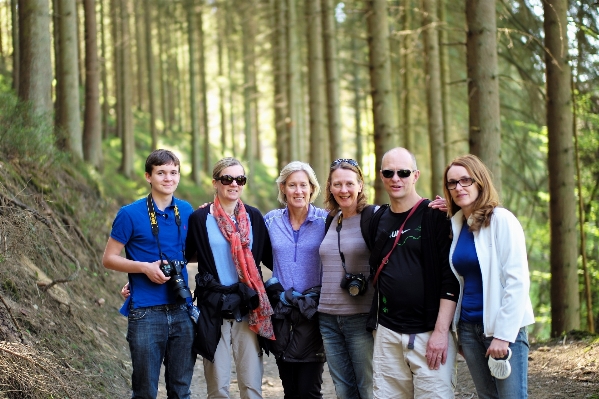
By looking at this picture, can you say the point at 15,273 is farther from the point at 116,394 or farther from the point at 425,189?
the point at 425,189

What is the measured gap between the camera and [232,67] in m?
38.7

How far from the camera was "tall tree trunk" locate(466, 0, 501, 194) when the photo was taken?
777 centimetres

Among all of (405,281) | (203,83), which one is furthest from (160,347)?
(203,83)

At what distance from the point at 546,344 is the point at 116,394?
4958mm

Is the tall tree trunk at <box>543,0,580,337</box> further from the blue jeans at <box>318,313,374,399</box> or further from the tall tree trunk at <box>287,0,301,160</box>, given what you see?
the tall tree trunk at <box>287,0,301,160</box>

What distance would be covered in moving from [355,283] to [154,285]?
1456 millimetres

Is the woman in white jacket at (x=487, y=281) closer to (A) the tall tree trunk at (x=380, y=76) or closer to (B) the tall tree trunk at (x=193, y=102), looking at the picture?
(A) the tall tree trunk at (x=380, y=76)

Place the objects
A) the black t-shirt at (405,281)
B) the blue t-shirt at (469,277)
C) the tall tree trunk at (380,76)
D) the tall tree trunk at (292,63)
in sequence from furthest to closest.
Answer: the tall tree trunk at (292,63), the tall tree trunk at (380,76), the black t-shirt at (405,281), the blue t-shirt at (469,277)

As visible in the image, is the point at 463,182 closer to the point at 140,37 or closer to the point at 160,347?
the point at 160,347

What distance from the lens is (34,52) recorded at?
10.3m

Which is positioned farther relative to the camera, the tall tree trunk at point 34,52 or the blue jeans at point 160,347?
the tall tree trunk at point 34,52

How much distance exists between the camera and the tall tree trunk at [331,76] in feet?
51.5

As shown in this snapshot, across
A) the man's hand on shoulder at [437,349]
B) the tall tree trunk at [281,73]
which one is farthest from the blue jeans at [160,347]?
the tall tree trunk at [281,73]

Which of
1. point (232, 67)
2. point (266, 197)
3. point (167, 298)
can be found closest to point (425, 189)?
point (266, 197)
